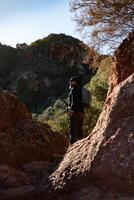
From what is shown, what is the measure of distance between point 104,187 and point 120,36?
12.8 metres

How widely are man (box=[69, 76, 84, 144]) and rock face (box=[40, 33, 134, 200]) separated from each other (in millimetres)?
3059

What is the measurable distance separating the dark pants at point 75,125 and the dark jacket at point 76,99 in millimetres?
176

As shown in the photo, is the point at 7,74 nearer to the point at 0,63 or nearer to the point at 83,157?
the point at 0,63

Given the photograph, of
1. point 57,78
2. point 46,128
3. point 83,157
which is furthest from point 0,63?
point 83,157

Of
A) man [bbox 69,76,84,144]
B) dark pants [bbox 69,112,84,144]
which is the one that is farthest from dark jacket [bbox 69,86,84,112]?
dark pants [bbox 69,112,84,144]

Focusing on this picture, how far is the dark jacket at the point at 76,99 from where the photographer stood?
42.6 ft

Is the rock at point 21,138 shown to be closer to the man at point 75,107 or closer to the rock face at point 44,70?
the man at point 75,107

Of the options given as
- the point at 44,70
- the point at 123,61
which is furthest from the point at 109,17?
the point at 44,70

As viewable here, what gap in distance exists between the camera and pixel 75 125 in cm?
1338

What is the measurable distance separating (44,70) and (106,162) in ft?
187

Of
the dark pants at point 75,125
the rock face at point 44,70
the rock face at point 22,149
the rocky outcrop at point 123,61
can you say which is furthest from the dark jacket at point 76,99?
the rock face at point 44,70

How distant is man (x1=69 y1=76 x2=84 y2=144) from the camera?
42.7 ft

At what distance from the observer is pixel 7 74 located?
70562mm

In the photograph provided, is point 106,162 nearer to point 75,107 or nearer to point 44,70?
point 75,107
